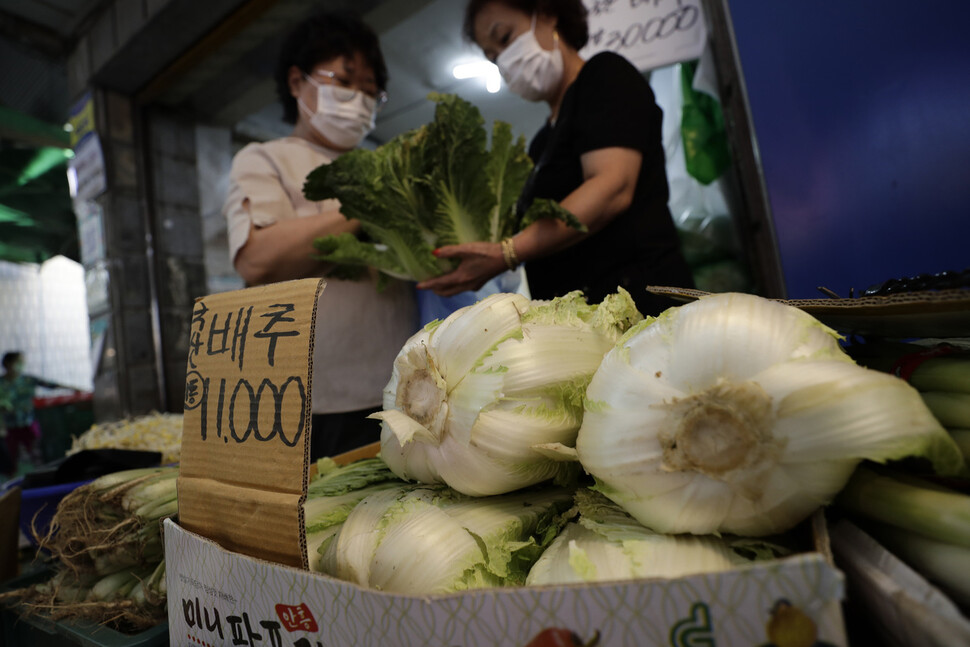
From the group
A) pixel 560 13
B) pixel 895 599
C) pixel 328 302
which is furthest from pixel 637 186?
pixel 895 599

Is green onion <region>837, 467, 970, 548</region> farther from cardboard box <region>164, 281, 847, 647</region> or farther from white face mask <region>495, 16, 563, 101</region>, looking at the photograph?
white face mask <region>495, 16, 563, 101</region>

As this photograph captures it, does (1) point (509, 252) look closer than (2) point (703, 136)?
Yes

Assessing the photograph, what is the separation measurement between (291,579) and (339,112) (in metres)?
1.89

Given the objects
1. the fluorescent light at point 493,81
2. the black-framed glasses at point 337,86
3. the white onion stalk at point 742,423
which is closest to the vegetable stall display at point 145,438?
the black-framed glasses at point 337,86

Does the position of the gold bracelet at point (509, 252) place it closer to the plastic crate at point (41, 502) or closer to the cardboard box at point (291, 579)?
the cardboard box at point (291, 579)

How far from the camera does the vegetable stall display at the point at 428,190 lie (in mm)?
1539

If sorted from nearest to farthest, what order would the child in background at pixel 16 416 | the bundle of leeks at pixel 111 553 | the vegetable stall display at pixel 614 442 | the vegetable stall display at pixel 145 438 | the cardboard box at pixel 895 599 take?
1. the cardboard box at pixel 895 599
2. the vegetable stall display at pixel 614 442
3. the bundle of leeks at pixel 111 553
4. the vegetable stall display at pixel 145 438
5. the child in background at pixel 16 416

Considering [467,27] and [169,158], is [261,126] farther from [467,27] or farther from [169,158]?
[467,27]

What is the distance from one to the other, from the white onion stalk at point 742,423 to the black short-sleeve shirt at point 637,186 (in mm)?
984

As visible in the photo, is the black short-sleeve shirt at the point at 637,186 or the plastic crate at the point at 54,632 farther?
the black short-sleeve shirt at the point at 637,186

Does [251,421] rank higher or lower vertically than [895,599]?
higher

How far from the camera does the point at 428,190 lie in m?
1.59

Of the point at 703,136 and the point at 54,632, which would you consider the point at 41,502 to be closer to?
the point at 54,632

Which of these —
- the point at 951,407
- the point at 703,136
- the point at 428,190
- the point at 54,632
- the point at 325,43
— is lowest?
the point at 54,632
